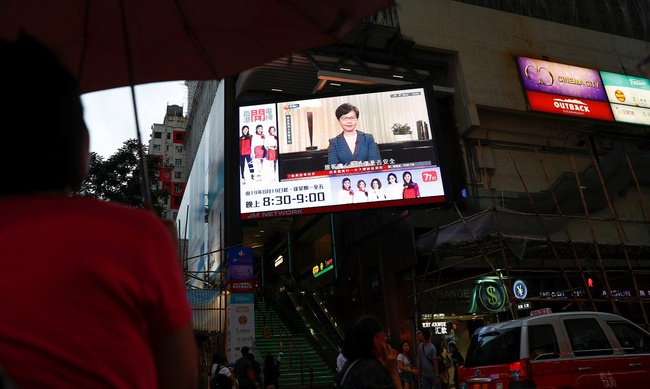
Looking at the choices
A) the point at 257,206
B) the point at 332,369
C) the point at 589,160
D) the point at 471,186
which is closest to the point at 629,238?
the point at 589,160

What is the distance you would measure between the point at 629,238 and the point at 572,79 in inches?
266

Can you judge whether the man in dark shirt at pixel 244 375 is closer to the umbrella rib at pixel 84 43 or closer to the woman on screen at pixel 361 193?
the woman on screen at pixel 361 193

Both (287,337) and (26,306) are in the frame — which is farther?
(287,337)

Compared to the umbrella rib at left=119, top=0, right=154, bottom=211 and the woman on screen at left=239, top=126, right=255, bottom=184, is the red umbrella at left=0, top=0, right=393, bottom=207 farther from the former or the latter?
the woman on screen at left=239, top=126, right=255, bottom=184

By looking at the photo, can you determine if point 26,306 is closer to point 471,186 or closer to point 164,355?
point 164,355

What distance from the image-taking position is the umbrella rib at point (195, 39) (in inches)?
73.3

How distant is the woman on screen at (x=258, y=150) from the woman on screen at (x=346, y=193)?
2599mm

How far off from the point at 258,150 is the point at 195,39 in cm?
1338

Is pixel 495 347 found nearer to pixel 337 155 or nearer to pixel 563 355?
pixel 563 355

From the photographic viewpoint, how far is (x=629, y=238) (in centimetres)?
1805

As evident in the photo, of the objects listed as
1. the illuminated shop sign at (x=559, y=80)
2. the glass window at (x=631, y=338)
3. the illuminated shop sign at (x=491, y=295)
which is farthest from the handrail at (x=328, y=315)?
the illuminated shop sign at (x=559, y=80)

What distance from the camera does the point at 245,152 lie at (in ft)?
50.0

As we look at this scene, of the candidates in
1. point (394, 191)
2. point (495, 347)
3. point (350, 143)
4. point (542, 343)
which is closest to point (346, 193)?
point (394, 191)

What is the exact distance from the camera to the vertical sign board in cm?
1308
